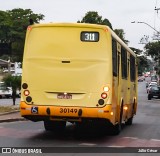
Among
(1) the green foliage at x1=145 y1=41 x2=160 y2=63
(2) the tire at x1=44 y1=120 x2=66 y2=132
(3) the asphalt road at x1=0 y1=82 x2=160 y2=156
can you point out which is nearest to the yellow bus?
(3) the asphalt road at x1=0 y1=82 x2=160 y2=156

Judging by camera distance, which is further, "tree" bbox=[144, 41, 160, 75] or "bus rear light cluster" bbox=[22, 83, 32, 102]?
"tree" bbox=[144, 41, 160, 75]

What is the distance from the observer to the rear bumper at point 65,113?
1305 cm

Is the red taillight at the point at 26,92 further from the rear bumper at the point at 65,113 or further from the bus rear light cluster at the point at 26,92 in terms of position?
the rear bumper at the point at 65,113

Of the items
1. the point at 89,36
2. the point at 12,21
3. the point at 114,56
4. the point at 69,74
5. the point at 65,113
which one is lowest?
the point at 65,113

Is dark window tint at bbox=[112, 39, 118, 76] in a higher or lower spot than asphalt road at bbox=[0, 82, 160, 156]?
higher

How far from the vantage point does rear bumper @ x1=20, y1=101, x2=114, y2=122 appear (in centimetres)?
1305

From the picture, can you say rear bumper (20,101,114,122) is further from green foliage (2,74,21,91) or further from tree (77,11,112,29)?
tree (77,11,112,29)

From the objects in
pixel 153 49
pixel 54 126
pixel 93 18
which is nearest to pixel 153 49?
pixel 153 49

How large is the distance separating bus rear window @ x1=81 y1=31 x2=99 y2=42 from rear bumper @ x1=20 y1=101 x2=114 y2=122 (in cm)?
179

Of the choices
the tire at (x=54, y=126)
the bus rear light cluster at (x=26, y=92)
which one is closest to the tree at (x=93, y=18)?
the tire at (x=54, y=126)

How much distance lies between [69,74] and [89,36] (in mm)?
1127

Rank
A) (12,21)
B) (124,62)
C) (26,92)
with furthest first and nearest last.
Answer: (12,21), (124,62), (26,92)

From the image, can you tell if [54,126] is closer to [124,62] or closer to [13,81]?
[124,62]

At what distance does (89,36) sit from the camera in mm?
13648
